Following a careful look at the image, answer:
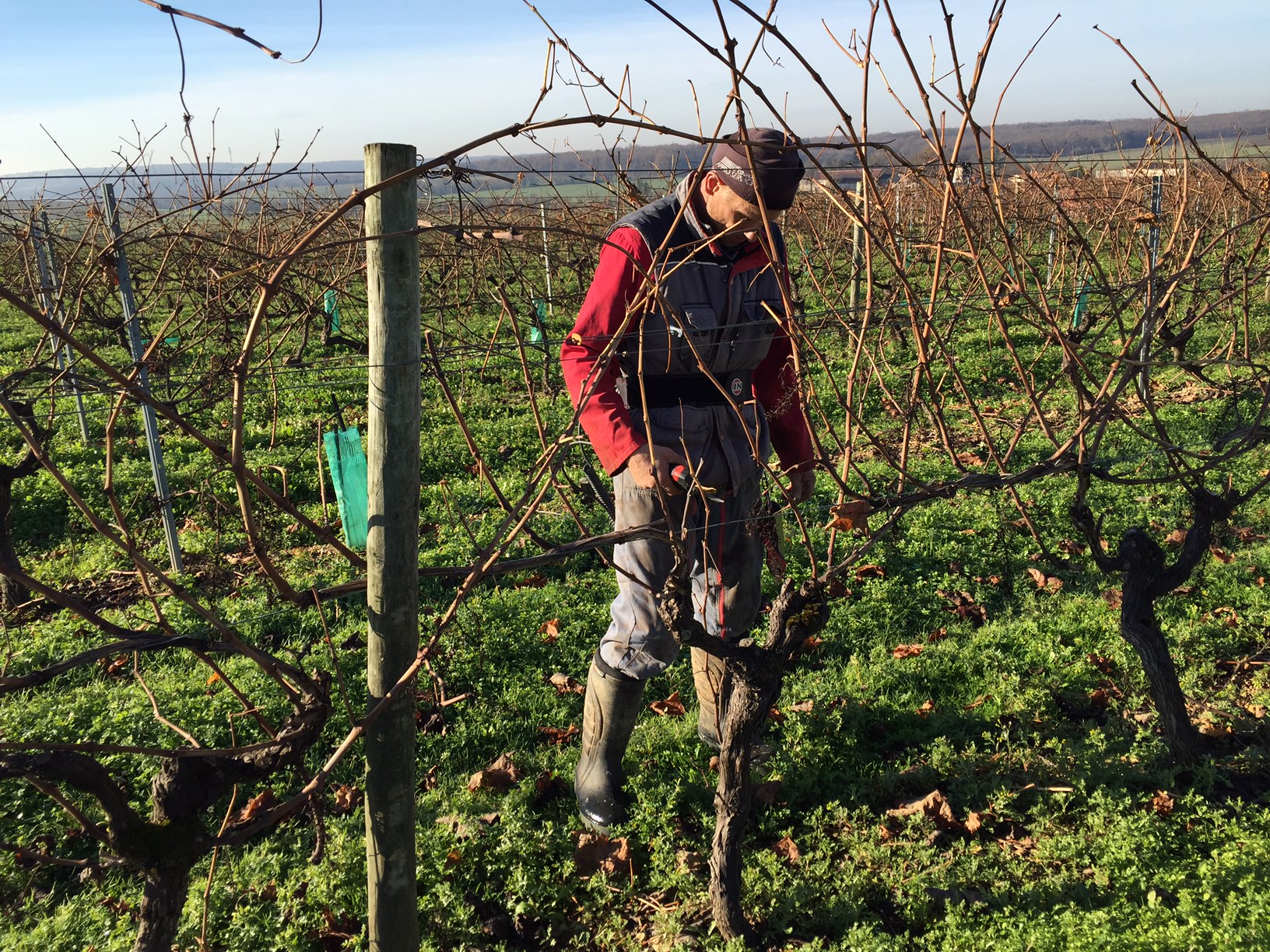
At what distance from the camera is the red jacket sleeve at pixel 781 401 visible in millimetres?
3027

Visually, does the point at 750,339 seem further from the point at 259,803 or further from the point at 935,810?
the point at 259,803

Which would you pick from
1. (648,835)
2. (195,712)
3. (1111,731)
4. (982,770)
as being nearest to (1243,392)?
(1111,731)

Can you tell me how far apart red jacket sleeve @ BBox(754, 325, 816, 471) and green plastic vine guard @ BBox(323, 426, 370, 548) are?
2.26 metres

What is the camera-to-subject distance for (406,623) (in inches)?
72.2

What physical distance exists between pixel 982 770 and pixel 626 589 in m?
1.46

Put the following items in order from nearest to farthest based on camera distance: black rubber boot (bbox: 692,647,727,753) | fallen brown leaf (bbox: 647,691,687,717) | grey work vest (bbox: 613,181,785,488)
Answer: grey work vest (bbox: 613,181,785,488) → black rubber boot (bbox: 692,647,727,753) → fallen brown leaf (bbox: 647,691,687,717)

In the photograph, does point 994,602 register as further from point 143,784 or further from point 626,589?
point 143,784

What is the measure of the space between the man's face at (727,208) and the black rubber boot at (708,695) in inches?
57.7

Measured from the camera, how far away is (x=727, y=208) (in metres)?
2.45

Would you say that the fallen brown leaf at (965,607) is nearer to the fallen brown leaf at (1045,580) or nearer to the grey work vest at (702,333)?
the fallen brown leaf at (1045,580)

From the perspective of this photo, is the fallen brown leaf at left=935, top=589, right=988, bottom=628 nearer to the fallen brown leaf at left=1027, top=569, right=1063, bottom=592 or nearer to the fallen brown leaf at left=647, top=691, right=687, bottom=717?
the fallen brown leaf at left=1027, top=569, right=1063, bottom=592

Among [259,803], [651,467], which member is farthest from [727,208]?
[259,803]

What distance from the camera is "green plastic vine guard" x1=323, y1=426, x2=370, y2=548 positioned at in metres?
4.46

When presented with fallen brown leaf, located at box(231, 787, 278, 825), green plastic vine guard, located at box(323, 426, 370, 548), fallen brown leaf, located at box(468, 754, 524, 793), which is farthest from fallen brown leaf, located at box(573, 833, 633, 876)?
green plastic vine guard, located at box(323, 426, 370, 548)
